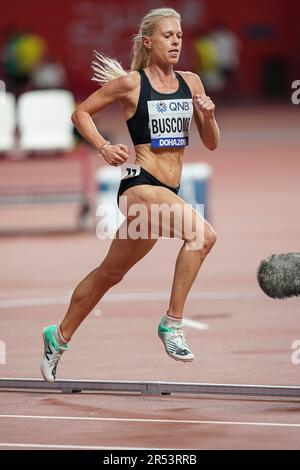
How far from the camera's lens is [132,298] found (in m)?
14.3

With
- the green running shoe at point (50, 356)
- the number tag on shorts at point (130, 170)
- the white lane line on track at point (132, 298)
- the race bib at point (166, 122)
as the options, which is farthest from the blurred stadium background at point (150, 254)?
the race bib at point (166, 122)

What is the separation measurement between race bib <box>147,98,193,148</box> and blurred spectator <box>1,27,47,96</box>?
32035 mm

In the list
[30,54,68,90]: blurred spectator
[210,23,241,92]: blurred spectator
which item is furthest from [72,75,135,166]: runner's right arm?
[210,23,241,92]: blurred spectator

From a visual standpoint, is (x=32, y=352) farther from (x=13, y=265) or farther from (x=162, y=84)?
(x=13, y=265)

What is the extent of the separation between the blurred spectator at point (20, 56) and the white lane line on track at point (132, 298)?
2728cm

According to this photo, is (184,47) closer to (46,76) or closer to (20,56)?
(46,76)

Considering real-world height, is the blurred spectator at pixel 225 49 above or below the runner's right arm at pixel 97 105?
above

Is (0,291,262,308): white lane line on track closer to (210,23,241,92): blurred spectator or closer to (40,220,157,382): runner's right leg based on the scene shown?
(40,220,157,382): runner's right leg

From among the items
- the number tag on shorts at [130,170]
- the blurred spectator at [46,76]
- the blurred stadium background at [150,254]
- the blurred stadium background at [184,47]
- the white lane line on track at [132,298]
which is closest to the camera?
the number tag on shorts at [130,170]

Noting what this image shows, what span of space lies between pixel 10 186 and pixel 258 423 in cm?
1763

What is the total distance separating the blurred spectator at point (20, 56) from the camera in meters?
41.2

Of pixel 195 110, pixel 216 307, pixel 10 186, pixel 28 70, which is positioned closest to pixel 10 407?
pixel 195 110

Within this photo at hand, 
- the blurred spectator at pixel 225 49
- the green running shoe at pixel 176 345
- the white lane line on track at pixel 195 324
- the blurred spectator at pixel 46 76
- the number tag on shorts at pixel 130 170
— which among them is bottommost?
the green running shoe at pixel 176 345

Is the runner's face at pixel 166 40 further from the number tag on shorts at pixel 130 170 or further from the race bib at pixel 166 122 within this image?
the number tag on shorts at pixel 130 170
